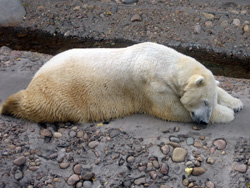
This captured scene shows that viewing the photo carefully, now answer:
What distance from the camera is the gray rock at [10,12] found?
8.95m

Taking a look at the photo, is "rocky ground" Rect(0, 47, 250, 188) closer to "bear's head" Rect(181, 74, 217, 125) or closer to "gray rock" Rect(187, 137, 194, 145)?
"gray rock" Rect(187, 137, 194, 145)

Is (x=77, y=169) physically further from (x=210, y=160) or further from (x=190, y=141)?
(x=210, y=160)

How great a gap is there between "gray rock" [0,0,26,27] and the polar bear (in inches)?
207

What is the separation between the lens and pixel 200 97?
3955mm

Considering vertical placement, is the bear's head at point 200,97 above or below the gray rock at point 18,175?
above

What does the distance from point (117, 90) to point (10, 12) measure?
238 inches

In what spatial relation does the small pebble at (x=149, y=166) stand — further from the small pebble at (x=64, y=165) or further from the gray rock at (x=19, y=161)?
the gray rock at (x=19, y=161)

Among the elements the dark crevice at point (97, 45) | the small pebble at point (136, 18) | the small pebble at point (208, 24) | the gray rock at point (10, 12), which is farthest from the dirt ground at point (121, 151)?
the gray rock at point (10, 12)

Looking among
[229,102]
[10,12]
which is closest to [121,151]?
[229,102]

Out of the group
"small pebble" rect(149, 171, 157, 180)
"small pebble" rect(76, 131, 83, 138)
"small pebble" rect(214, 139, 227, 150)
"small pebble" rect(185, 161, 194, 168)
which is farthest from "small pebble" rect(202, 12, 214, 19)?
"small pebble" rect(149, 171, 157, 180)

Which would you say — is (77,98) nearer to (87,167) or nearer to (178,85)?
(87,167)

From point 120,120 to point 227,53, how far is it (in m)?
4.26

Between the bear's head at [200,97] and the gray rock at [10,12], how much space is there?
21.5 ft

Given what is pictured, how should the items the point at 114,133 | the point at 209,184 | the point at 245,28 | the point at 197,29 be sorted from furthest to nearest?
1. the point at 197,29
2. the point at 245,28
3. the point at 114,133
4. the point at 209,184
